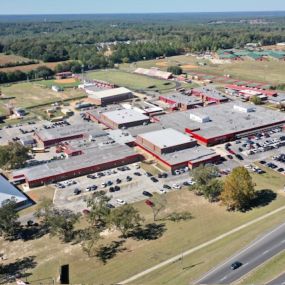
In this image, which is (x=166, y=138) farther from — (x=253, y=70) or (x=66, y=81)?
(x=253, y=70)

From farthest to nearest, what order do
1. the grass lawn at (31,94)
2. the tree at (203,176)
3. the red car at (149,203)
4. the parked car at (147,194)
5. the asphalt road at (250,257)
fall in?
the grass lawn at (31,94) < the parked car at (147,194) < the tree at (203,176) < the red car at (149,203) < the asphalt road at (250,257)

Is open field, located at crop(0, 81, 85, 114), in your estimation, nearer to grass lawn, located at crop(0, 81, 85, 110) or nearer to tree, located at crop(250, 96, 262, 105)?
grass lawn, located at crop(0, 81, 85, 110)

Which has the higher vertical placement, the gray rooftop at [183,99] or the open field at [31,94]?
the gray rooftop at [183,99]

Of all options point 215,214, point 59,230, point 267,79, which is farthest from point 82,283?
point 267,79

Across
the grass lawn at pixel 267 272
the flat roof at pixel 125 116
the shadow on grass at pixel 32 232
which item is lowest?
the shadow on grass at pixel 32 232

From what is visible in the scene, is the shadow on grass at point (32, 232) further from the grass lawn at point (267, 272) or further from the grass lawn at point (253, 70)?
the grass lawn at point (253, 70)

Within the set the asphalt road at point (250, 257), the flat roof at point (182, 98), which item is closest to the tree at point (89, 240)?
the asphalt road at point (250, 257)

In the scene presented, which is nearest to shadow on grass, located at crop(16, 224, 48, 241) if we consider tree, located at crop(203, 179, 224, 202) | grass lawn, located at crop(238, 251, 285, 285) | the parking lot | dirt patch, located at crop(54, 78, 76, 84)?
the parking lot

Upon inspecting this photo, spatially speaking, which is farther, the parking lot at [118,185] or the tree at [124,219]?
the parking lot at [118,185]

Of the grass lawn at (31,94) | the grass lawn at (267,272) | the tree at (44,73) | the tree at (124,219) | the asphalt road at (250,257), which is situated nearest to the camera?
the grass lawn at (267,272)
